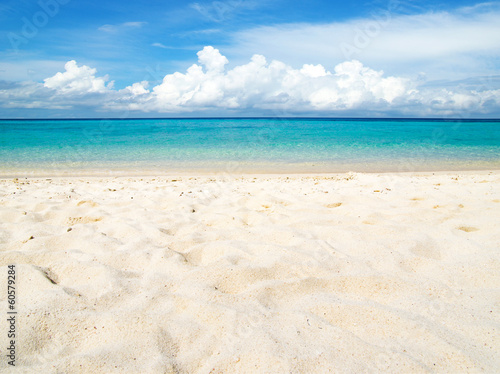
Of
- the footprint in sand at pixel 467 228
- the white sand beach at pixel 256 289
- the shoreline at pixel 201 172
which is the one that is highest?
the footprint in sand at pixel 467 228

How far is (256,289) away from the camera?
2.57 m

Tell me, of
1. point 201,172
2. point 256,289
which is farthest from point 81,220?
point 201,172

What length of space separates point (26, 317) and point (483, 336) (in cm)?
301

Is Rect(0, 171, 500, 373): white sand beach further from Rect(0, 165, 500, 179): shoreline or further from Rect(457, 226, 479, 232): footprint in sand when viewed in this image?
Rect(0, 165, 500, 179): shoreline

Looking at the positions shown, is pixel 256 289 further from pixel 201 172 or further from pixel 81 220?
pixel 201 172

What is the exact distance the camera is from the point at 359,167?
12.2 meters

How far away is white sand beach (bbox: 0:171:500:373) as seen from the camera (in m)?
1.92

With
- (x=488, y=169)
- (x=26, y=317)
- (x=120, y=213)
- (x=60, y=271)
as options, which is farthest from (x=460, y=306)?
(x=488, y=169)

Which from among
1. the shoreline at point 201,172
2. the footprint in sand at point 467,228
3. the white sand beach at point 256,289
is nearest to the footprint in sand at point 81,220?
the white sand beach at point 256,289

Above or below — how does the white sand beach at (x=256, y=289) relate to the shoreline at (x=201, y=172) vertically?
above

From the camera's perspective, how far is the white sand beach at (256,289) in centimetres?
192

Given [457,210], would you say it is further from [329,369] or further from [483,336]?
[329,369]

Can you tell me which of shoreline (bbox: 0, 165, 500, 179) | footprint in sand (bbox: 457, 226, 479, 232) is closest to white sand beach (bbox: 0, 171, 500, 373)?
footprint in sand (bbox: 457, 226, 479, 232)

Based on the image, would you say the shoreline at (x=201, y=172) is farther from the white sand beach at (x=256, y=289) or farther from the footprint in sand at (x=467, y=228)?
the footprint in sand at (x=467, y=228)
